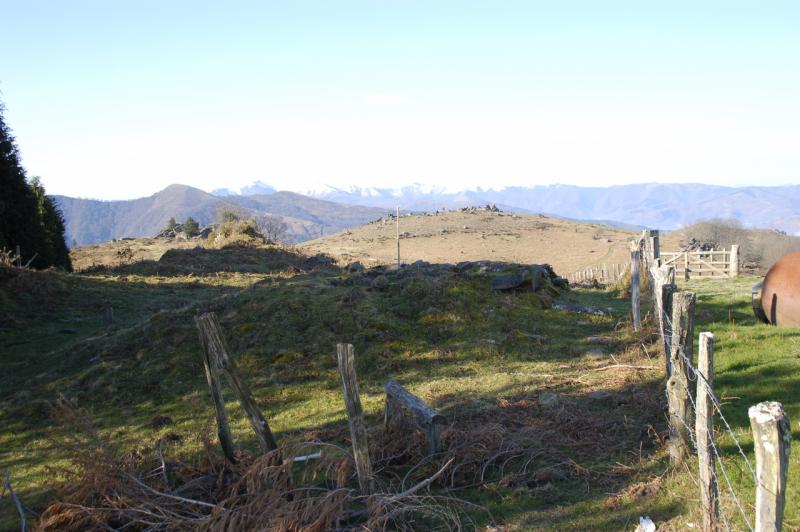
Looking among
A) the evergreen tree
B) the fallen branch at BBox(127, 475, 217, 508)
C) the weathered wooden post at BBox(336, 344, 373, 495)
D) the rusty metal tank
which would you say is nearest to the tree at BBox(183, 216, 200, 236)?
the evergreen tree

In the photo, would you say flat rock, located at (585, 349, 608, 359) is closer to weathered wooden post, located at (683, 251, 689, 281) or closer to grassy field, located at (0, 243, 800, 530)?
grassy field, located at (0, 243, 800, 530)

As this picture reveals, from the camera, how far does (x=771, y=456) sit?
3.00 meters

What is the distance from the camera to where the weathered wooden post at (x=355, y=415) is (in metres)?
5.81

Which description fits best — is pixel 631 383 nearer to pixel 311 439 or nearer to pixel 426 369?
pixel 426 369

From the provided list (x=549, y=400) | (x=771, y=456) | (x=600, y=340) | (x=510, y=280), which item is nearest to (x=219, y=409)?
(x=549, y=400)

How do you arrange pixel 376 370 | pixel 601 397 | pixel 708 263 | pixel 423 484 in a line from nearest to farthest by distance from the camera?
pixel 423 484
pixel 601 397
pixel 376 370
pixel 708 263

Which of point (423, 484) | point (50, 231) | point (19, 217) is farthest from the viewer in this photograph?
point (50, 231)

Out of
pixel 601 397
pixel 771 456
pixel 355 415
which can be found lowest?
pixel 601 397

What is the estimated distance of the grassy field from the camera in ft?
20.0

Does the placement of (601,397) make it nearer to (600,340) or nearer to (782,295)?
(600,340)

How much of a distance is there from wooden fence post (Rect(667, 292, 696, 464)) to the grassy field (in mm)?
313

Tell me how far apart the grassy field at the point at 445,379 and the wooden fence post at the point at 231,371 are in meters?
1.03

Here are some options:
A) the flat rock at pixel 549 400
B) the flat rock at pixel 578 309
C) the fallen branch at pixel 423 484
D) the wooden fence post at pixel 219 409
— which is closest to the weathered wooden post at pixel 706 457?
the fallen branch at pixel 423 484

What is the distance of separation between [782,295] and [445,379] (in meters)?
6.36
